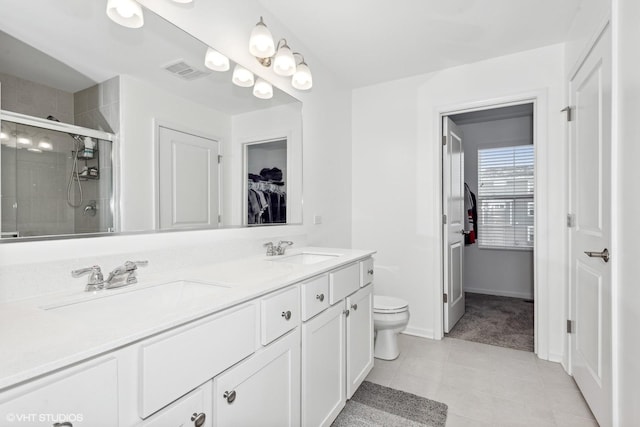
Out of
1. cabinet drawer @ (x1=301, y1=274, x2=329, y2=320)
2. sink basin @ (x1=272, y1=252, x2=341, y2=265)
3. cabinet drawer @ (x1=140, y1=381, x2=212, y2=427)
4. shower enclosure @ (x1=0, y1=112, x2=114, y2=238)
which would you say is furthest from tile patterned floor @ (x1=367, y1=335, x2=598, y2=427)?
shower enclosure @ (x1=0, y1=112, x2=114, y2=238)

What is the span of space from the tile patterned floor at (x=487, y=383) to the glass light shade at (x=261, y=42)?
7.15 ft

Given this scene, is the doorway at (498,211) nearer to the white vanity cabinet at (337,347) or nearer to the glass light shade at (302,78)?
the white vanity cabinet at (337,347)

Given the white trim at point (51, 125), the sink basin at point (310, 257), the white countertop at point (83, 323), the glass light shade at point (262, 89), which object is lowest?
the sink basin at point (310, 257)

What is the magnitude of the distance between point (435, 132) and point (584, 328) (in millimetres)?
1804

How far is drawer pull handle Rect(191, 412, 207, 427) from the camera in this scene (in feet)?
2.80

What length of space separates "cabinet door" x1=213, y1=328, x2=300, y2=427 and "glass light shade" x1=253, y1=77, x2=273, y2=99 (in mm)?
1413

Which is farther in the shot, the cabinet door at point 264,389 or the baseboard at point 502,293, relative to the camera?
the baseboard at point 502,293

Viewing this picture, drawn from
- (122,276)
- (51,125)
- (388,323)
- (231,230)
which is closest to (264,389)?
(122,276)

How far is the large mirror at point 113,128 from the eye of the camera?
1.00 meters

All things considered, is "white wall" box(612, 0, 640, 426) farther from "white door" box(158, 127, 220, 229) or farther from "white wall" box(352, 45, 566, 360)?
"white door" box(158, 127, 220, 229)

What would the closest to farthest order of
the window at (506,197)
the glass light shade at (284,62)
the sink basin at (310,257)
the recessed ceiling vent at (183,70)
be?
the recessed ceiling vent at (183,70) < the glass light shade at (284,62) < the sink basin at (310,257) < the window at (506,197)

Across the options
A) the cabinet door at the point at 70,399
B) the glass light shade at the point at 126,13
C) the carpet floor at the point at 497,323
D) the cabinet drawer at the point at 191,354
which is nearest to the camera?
the cabinet door at the point at 70,399

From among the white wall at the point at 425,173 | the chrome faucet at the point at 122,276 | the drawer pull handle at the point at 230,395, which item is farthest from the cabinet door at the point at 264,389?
the white wall at the point at 425,173

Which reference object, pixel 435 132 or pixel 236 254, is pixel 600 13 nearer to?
pixel 435 132
